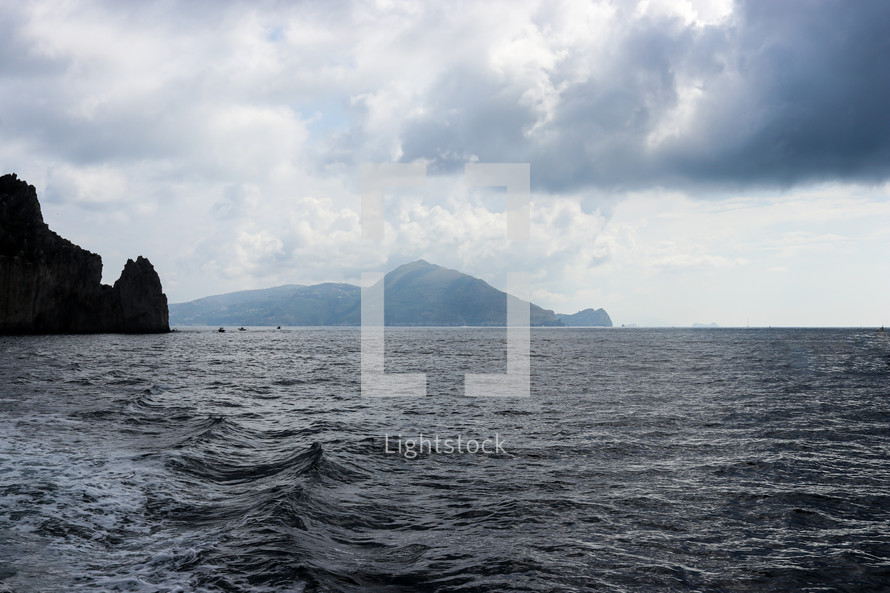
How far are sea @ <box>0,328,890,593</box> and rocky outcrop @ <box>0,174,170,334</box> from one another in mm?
94644

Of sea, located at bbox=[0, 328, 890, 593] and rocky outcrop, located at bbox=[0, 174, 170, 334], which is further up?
rocky outcrop, located at bbox=[0, 174, 170, 334]

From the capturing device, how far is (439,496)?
46.1 ft

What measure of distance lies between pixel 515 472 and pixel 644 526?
202 inches

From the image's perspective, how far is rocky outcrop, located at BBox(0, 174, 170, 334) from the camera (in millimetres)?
102312

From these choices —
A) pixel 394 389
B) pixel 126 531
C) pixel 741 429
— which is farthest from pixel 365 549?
pixel 394 389

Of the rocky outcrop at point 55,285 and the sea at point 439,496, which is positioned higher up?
the rocky outcrop at point 55,285

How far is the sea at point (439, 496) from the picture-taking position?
30.6ft

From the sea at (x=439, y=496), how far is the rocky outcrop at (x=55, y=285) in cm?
9464

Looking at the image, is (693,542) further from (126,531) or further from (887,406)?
(887,406)

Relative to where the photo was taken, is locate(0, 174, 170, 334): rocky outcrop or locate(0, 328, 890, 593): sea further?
locate(0, 174, 170, 334): rocky outcrop

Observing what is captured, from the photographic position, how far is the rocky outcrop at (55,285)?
102 meters

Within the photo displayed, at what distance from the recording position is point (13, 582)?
27.4ft

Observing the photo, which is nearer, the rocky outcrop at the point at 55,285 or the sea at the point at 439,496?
the sea at the point at 439,496

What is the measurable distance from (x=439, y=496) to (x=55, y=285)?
129518 millimetres
